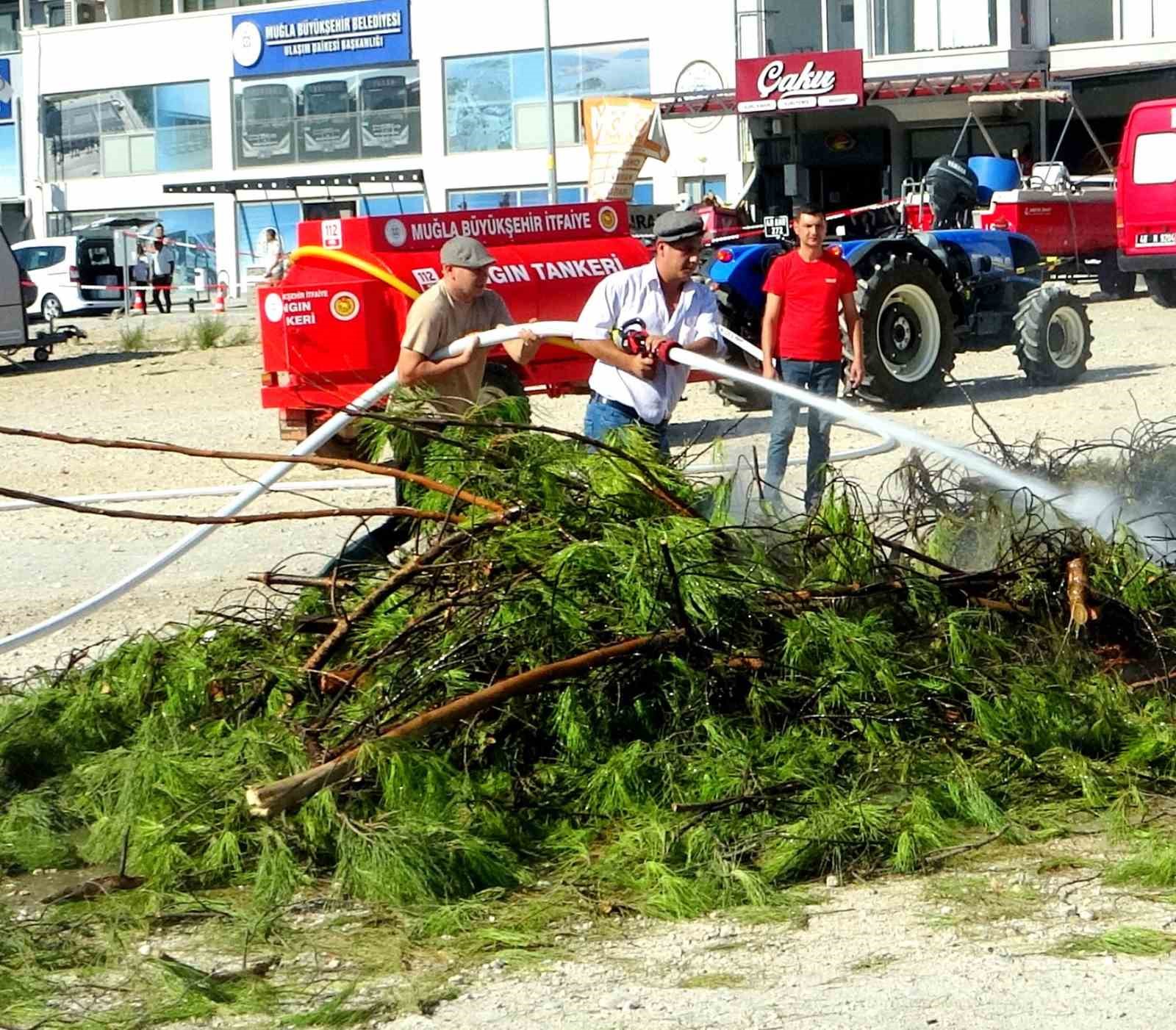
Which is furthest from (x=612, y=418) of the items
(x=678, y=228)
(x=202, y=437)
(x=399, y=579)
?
(x=202, y=437)

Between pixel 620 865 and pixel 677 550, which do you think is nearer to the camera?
pixel 620 865

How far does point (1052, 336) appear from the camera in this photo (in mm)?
15609

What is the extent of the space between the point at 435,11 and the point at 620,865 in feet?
137

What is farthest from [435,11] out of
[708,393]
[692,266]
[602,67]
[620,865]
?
[620,865]

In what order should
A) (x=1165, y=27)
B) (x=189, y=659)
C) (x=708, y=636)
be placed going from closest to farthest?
(x=708, y=636) < (x=189, y=659) < (x=1165, y=27)

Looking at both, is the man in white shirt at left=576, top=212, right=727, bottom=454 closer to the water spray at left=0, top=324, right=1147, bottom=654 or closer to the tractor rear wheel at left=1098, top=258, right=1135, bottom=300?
the water spray at left=0, top=324, right=1147, bottom=654

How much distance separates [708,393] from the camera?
16781 millimetres

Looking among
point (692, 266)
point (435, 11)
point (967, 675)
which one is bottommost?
point (967, 675)

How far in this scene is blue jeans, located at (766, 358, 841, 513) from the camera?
29.0 feet

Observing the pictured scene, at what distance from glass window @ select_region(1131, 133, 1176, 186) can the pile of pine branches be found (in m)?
19.4

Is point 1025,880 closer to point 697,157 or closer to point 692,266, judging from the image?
point 692,266

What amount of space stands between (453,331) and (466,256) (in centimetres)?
34

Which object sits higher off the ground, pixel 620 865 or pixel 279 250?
pixel 279 250

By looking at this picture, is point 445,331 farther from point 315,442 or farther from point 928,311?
point 928,311
